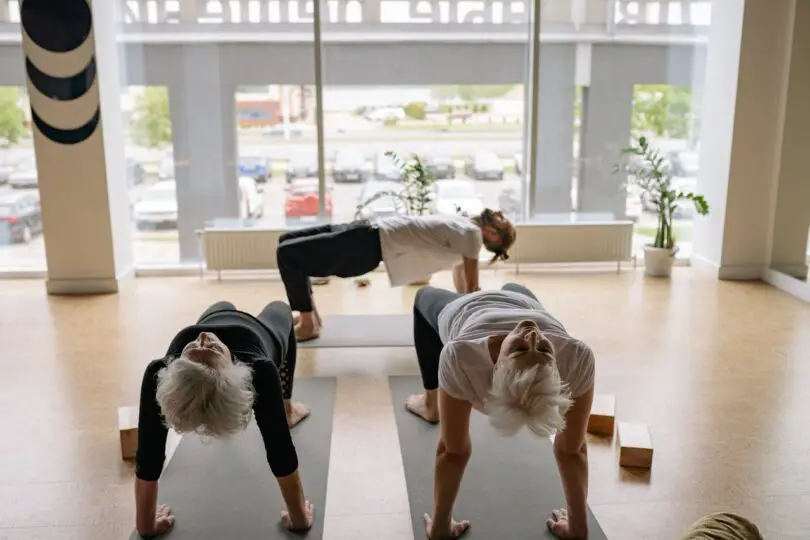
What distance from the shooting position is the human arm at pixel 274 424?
2307 mm

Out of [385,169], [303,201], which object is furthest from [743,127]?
[303,201]

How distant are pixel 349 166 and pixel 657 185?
8.69 feet

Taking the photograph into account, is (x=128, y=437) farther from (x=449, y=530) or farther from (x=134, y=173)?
(x=134, y=173)

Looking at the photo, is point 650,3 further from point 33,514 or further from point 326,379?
point 33,514

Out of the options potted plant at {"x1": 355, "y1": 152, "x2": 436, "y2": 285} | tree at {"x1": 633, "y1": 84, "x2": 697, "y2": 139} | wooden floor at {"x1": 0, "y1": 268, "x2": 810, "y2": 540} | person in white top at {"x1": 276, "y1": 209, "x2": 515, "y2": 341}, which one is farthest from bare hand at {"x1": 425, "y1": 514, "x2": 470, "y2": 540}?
tree at {"x1": 633, "y1": 84, "x2": 697, "y2": 139}

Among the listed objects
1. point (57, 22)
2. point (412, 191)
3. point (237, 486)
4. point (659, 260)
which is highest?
point (57, 22)

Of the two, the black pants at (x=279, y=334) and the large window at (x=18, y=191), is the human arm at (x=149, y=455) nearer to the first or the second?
the black pants at (x=279, y=334)

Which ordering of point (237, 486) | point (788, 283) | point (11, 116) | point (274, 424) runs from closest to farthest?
1. point (274, 424)
2. point (237, 486)
3. point (788, 283)
4. point (11, 116)

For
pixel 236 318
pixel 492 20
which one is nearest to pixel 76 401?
pixel 236 318

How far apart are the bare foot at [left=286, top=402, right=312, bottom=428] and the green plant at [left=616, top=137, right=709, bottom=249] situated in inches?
151

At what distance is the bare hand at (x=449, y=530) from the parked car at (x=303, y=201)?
4276 millimetres

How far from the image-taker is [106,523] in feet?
8.70

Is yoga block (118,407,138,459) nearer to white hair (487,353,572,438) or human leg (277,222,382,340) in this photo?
human leg (277,222,382,340)

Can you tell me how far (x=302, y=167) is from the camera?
6457 millimetres
